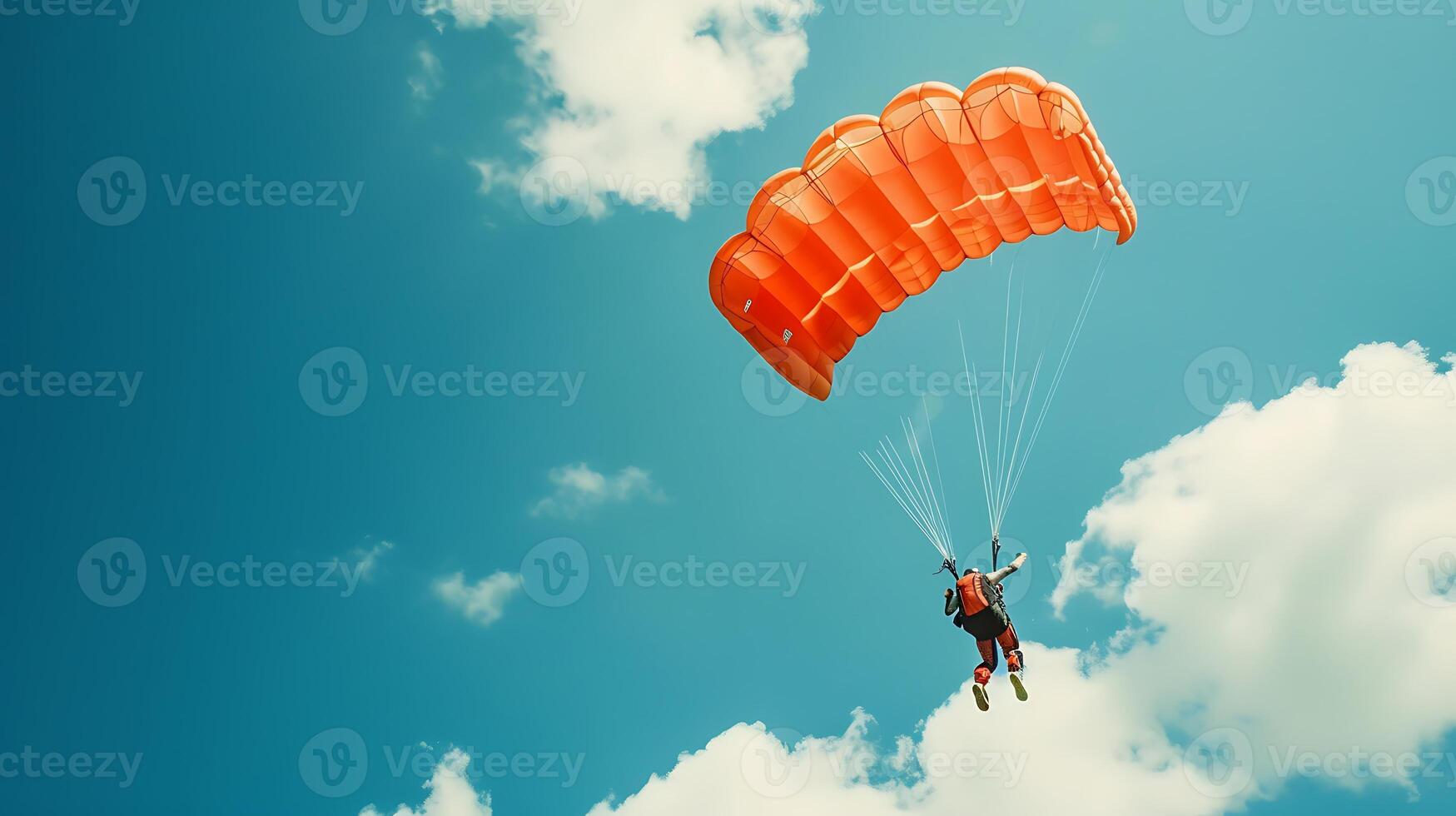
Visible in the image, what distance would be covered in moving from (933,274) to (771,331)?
2350 mm

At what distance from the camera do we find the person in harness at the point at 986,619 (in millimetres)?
10180

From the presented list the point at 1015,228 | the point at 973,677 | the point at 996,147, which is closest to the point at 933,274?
the point at 1015,228

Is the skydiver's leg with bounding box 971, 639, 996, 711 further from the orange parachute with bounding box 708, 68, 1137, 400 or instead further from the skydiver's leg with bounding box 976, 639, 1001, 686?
the orange parachute with bounding box 708, 68, 1137, 400

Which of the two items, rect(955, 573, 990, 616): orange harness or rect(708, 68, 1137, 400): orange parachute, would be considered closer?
rect(955, 573, 990, 616): orange harness

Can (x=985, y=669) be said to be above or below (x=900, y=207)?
below

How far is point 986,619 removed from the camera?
1018cm

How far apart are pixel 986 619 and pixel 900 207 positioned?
517cm

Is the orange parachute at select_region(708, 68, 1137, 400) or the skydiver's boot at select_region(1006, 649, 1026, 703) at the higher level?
the orange parachute at select_region(708, 68, 1137, 400)

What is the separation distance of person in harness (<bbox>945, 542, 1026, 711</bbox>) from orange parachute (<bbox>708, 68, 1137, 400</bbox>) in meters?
3.51

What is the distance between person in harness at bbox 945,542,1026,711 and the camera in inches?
401

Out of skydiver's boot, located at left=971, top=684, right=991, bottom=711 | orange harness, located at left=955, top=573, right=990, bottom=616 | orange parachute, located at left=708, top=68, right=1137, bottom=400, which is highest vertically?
orange parachute, located at left=708, top=68, right=1137, bottom=400

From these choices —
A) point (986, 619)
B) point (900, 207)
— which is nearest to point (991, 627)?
point (986, 619)

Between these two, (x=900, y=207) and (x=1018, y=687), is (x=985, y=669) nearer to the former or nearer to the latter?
(x=1018, y=687)

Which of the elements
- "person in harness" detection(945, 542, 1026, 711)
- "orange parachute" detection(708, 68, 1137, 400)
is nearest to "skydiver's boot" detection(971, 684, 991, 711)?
"person in harness" detection(945, 542, 1026, 711)
